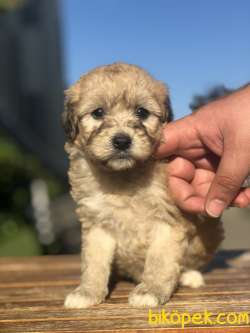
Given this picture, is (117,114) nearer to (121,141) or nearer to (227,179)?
(121,141)

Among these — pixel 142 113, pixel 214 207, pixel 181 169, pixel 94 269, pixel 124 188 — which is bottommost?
pixel 94 269

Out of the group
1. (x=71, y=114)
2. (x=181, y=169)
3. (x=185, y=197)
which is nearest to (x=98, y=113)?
(x=71, y=114)

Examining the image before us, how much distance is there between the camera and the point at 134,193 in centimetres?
405

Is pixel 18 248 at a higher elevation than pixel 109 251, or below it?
below

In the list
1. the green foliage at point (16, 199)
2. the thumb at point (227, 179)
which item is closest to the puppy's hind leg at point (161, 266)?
the thumb at point (227, 179)

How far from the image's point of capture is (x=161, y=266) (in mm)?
3842

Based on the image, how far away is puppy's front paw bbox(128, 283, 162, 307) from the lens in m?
3.59

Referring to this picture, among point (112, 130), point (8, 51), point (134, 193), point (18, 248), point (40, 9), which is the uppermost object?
point (40, 9)

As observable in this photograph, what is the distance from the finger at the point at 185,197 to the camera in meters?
3.99

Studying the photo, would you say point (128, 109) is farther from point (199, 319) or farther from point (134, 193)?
point (199, 319)

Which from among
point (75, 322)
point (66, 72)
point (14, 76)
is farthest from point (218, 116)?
point (66, 72)

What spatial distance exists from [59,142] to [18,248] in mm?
5654

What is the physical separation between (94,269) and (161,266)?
19.4 inches

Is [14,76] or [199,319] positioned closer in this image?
[199,319]
